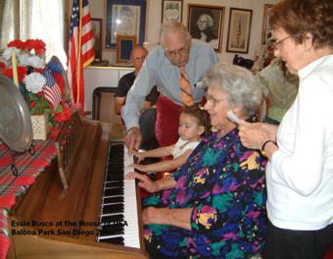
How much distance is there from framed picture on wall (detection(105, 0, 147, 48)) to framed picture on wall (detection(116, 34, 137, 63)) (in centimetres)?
8

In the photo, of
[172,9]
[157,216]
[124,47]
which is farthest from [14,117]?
[172,9]

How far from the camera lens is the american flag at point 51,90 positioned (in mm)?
1525

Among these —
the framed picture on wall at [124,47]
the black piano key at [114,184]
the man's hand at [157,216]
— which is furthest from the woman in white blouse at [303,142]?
the framed picture on wall at [124,47]

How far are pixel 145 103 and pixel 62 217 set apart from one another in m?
2.78

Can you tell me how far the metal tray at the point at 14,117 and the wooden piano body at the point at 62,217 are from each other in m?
0.16

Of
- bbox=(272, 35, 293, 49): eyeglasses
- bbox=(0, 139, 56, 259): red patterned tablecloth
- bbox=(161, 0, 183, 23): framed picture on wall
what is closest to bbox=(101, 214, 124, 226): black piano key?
bbox=(0, 139, 56, 259): red patterned tablecloth

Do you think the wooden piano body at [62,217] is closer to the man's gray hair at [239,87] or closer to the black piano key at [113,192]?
the black piano key at [113,192]

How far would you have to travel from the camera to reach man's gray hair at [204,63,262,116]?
158cm

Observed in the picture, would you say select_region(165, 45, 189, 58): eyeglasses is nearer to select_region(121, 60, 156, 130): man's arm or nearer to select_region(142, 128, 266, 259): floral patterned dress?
select_region(121, 60, 156, 130): man's arm

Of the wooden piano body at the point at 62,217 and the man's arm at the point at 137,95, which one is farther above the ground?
the man's arm at the point at 137,95

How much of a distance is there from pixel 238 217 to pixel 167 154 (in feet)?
3.68

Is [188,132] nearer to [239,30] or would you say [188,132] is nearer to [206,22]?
[206,22]

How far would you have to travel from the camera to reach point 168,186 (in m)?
1.94

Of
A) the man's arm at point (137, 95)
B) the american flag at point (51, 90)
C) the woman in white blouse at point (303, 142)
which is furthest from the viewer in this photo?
the man's arm at point (137, 95)
